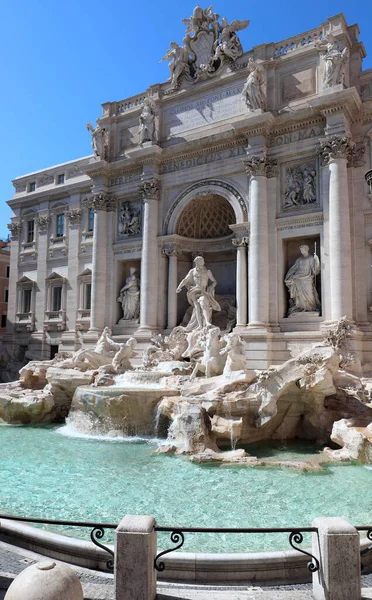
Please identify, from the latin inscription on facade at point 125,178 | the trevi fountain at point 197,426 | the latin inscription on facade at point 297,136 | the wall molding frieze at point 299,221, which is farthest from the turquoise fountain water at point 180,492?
the latin inscription on facade at point 125,178

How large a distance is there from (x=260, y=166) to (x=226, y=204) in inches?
117

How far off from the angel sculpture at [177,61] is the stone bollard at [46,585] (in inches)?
848

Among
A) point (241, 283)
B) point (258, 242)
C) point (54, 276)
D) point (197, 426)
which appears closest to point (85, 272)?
point (54, 276)

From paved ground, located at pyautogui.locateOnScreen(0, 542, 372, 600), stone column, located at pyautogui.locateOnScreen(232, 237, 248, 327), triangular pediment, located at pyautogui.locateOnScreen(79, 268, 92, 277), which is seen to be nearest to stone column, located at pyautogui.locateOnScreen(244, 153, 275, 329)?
stone column, located at pyautogui.locateOnScreen(232, 237, 248, 327)

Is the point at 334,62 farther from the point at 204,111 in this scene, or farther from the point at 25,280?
the point at 25,280

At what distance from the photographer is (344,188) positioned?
1619 centimetres

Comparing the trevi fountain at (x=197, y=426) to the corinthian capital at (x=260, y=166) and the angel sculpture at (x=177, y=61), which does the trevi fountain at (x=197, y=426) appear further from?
the angel sculpture at (x=177, y=61)

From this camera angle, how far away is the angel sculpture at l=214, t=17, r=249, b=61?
1956 cm

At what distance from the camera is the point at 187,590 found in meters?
3.91

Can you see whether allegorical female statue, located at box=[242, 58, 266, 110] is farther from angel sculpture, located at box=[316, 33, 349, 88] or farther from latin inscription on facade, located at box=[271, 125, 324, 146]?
angel sculpture, located at box=[316, 33, 349, 88]

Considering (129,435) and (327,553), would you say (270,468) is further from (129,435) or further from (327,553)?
(327,553)

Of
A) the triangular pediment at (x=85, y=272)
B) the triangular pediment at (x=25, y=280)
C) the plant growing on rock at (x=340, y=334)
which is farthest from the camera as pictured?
the triangular pediment at (x=25, y=280)

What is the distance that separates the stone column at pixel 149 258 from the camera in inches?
805

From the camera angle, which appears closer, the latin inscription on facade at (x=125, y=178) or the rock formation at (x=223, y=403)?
the rock formation at (x=223, y=403)
